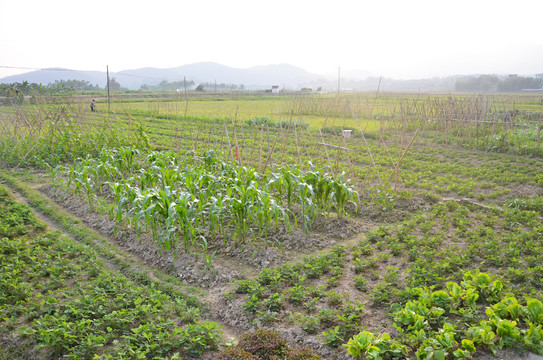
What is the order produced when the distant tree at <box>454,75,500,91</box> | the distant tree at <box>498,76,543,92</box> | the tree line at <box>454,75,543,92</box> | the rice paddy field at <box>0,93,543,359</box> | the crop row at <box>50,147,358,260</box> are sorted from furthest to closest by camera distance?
the distant tree at <box>454,75,500,91</box>, the distant tree at <box>498,76,543,92</box>, the tree line at <box>454,75,543,92</box>, the crop row at <box>50,147,358,260</box>, the rice paddy field at <box>0,93,543,359</box>

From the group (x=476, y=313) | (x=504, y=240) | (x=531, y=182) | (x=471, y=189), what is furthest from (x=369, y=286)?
(x=531, y=182)

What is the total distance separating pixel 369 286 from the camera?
437 cm

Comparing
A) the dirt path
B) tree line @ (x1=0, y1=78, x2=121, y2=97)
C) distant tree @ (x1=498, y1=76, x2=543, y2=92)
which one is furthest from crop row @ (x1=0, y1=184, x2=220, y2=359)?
distant tree @ (x1=498, y1=76, x2=543, y2=92)

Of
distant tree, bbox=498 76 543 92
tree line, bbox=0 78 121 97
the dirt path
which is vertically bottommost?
the dirt path

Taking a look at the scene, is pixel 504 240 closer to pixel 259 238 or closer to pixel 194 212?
pixel 259 238

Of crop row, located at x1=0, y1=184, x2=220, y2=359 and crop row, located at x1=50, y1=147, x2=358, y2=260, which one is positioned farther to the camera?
crop row, located at x1=50, y1=147, x2=358, y2=260

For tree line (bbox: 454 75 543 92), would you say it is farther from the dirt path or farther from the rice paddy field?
the dirt path

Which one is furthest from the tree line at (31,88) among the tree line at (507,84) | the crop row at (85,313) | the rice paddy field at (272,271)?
the tree line at (507,84)

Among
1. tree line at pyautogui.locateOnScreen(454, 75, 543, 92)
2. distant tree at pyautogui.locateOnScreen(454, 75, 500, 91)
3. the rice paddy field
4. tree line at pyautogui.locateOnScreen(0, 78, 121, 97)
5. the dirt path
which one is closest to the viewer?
the rice paddy field

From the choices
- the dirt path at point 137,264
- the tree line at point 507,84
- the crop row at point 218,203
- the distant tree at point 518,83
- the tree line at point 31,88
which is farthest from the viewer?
the distant tree at point 518,83

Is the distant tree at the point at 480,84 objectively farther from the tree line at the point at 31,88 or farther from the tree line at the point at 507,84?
the tree line at the point at 31,88

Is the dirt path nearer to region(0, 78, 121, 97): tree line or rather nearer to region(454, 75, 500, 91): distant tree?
region(0, 78, 121, 97): tree line

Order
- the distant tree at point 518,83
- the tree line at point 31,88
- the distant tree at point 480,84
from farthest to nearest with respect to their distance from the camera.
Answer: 1. the distant tree at point 480,84
2. the distant tree at point 518,83
3. the tree line at point 31,88

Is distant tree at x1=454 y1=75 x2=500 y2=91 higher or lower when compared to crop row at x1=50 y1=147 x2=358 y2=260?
higher
